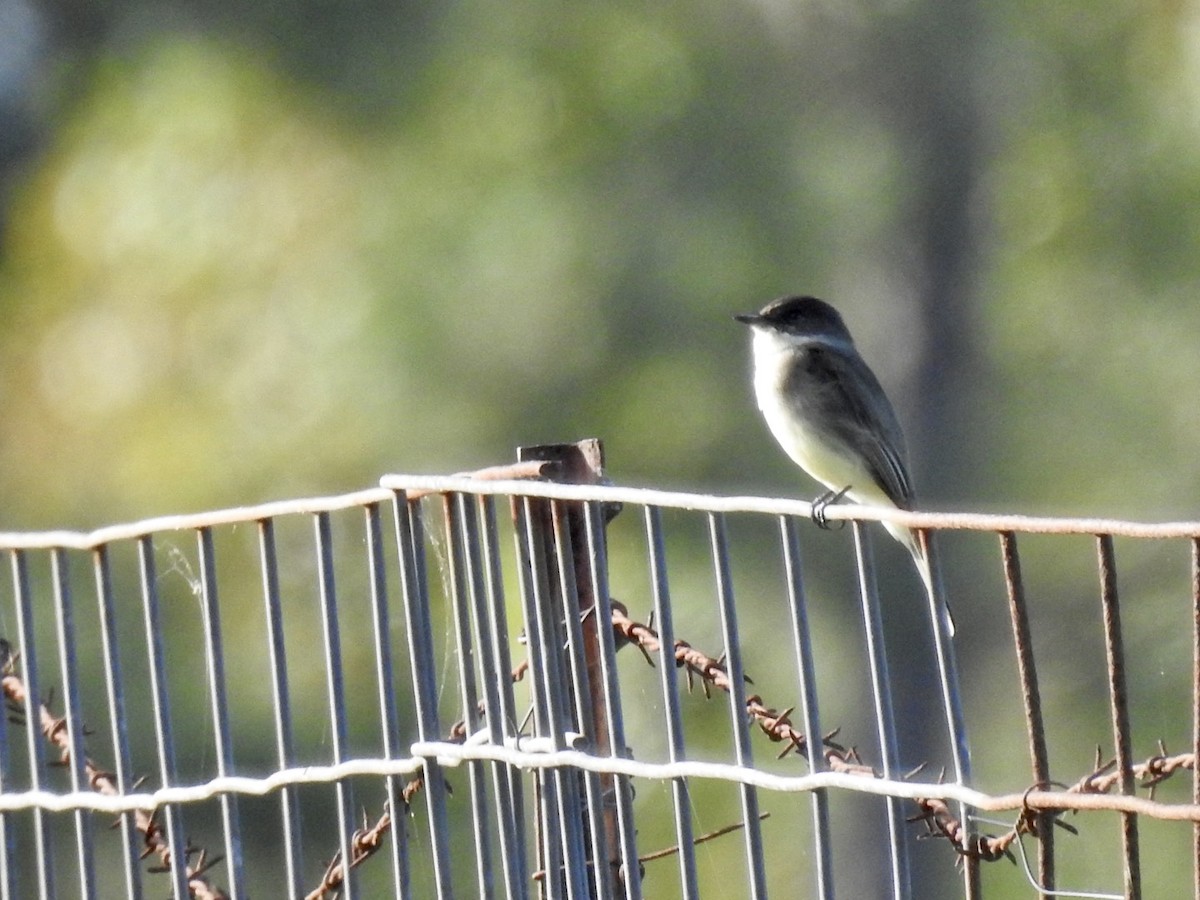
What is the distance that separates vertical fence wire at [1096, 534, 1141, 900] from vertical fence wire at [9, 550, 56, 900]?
160 cm

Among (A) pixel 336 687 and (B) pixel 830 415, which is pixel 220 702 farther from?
(B) pixel 830 415

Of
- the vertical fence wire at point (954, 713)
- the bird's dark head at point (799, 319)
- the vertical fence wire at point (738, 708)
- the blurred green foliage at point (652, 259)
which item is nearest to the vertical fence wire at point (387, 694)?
the vertical fence wire at point (738, 708)

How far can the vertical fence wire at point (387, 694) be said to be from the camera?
7.60 ft

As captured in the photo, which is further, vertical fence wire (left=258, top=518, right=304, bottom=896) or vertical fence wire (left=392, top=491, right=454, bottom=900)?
vertical fence wire (left=258, top=518, right=304, bottom=896)

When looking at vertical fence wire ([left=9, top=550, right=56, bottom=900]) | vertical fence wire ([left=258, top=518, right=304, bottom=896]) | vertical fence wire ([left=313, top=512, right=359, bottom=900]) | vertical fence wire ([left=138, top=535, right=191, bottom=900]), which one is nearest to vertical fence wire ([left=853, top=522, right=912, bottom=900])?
vertical fence wire ([left=313, top=512, right=359, bottom=900])

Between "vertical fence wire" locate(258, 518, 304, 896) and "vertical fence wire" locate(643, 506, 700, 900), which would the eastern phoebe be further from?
"vertical fence wire" locate(643, 506, 700, 900)

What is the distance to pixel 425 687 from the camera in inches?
92.3

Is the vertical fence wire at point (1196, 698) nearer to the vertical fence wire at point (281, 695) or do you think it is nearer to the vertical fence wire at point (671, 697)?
the vertical fence wire at point (671, 697)

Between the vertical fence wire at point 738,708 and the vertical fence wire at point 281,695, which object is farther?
the vertical fence wire at point 281,695

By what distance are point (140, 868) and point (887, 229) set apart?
8.10m

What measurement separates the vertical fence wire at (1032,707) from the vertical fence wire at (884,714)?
13 cm

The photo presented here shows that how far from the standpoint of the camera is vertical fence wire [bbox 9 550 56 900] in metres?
2.73

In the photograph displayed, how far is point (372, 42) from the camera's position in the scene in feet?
32.3

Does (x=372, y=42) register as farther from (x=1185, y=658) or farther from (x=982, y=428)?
(x=1185, y=658)
